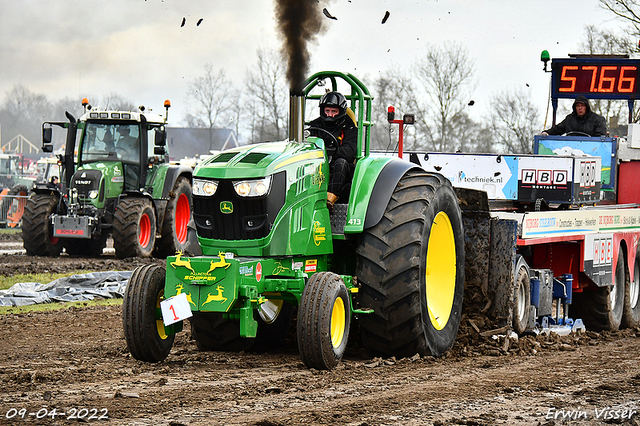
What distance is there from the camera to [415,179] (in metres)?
7.51

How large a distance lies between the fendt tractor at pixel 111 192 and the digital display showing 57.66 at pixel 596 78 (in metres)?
7.84

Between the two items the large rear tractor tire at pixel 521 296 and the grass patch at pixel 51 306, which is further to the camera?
the grass patch at pixel 51 306

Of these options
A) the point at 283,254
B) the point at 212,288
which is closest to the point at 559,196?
the point at 283,254

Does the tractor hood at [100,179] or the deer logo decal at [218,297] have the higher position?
the tractor hood at [100,179]

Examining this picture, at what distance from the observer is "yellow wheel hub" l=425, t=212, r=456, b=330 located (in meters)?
7.70

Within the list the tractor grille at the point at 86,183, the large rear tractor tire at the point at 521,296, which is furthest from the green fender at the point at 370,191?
the tractor grille at the point at 86,183

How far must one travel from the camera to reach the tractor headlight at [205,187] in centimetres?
670

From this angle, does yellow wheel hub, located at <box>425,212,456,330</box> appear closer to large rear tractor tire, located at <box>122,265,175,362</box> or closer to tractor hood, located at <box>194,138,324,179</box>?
tractor hood, located at <box>194,138,324,179</box>

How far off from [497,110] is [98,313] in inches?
1263

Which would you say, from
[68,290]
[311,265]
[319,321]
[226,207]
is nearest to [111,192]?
[68,290]

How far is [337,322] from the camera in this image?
261 inches

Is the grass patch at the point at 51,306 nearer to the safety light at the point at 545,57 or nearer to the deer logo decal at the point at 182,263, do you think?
the deer logo decal at the point at 182,263

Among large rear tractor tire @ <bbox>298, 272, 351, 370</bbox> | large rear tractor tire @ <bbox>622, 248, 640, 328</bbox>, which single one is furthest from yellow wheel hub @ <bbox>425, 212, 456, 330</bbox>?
large rear tractor tire @ <bbox>622, 248, 640, 328</bbox>

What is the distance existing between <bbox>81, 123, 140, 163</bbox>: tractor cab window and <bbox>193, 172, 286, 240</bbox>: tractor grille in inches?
439
